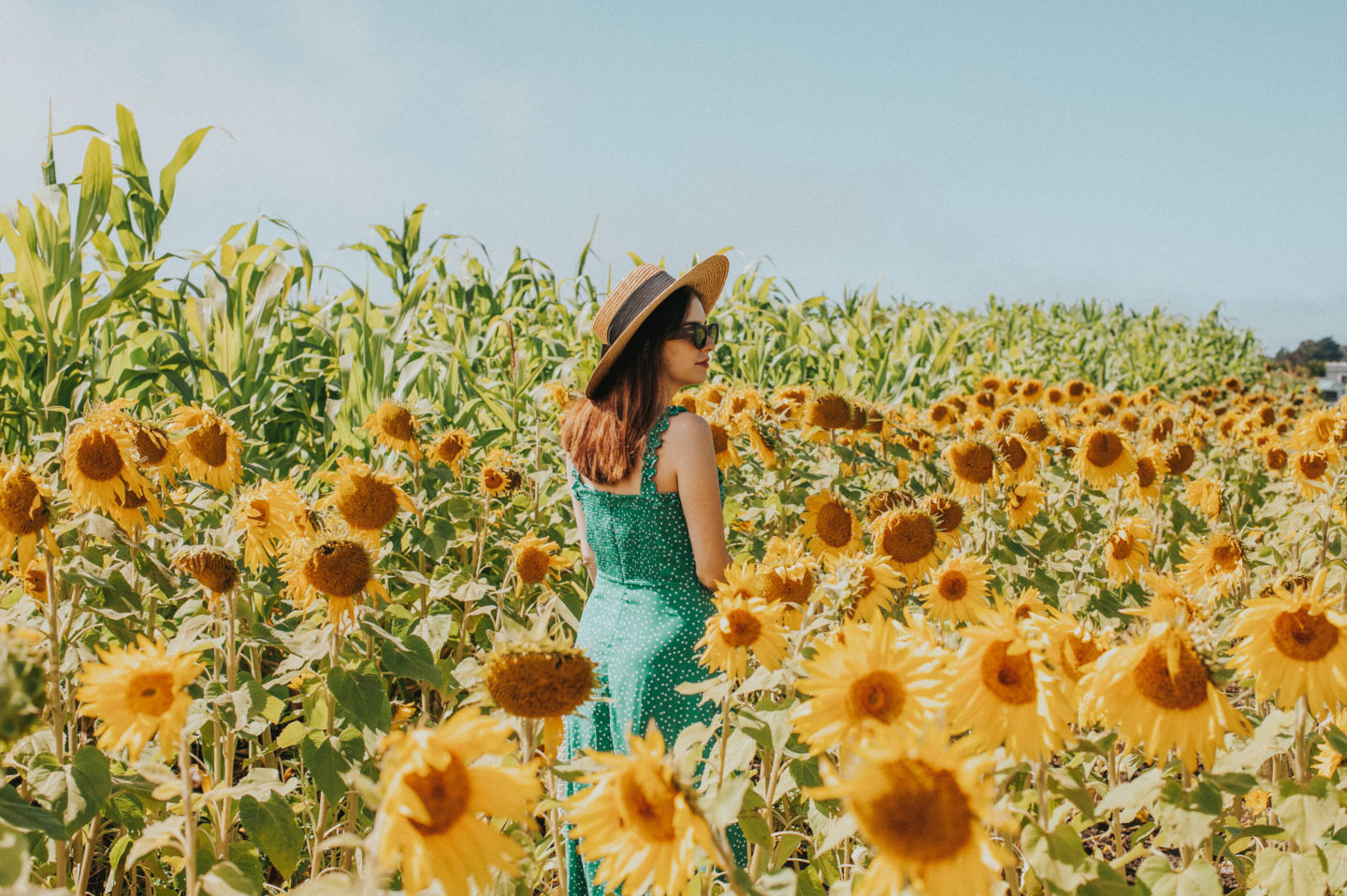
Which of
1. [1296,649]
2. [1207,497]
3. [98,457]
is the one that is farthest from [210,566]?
[1207,497]

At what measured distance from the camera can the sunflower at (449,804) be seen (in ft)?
2.90

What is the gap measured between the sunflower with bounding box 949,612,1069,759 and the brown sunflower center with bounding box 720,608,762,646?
0.57 m

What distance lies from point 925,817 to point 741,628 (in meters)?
0.85

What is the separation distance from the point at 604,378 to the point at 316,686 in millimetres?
1137

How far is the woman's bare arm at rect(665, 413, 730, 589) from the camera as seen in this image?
2.52m

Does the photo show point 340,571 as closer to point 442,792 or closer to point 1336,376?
point 442,792

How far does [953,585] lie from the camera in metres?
2.38

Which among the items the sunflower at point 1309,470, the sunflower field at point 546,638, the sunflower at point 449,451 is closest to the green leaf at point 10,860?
the sunflower field at point 546,638

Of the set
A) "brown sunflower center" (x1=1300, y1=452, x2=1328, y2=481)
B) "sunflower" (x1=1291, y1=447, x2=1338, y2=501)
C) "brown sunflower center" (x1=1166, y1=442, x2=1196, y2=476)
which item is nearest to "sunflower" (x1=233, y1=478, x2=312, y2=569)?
"brown sunflower center" (x1=1166, y1=442, x2=1196, y2=476)

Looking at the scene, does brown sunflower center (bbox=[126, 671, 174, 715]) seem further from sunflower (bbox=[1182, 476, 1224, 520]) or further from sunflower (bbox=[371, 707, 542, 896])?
sunflower (bbox=[1182, 476, 1224, 520])

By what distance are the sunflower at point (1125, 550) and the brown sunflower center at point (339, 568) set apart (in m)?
2.50

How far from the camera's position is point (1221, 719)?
116cm

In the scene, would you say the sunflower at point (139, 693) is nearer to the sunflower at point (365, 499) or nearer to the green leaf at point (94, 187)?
the sunflower at point (365, 499)

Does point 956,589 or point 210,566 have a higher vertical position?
point 210,566
